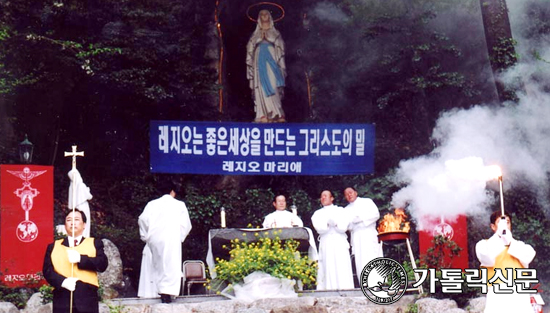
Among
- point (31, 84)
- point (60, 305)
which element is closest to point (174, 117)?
point (31, 84)

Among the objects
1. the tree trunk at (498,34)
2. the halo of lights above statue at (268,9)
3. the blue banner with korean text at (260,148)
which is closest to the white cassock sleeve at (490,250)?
the tree trunk at (498,34)

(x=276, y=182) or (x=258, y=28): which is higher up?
(x=258, y=28)

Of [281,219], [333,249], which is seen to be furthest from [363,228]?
[281,219]

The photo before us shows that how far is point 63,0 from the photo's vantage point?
1777 centimetres

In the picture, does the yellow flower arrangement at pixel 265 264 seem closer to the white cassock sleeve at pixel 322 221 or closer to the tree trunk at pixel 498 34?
the white cassock sleeve at pixel 322 221

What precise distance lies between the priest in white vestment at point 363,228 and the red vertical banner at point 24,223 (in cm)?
454

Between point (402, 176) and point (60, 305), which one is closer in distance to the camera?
point (60, 305)

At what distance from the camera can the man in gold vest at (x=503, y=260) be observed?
951 cm

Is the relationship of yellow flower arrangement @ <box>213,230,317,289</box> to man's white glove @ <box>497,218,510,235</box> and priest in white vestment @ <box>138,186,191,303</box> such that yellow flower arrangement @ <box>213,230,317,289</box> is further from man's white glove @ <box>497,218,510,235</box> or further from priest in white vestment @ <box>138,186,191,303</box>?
man's white glove @ <box>497,218,510,235</box>

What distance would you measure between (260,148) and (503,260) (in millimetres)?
8461

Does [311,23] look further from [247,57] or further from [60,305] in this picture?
Result: [60,305]

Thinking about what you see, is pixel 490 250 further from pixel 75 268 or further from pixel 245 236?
pixel 245 236

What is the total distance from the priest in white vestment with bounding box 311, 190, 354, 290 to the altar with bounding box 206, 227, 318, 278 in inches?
28.2

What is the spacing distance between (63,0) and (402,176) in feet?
22.4
